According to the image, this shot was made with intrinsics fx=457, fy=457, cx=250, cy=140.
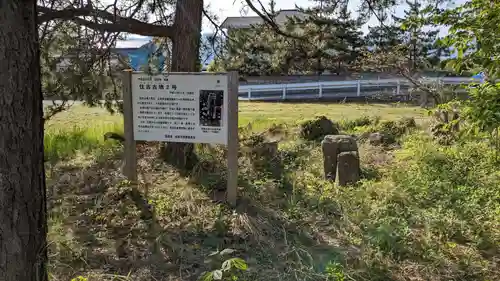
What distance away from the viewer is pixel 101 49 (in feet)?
16.6

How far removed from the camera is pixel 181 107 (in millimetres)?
4551

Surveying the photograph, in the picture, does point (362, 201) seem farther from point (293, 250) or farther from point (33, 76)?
point (33, 76)

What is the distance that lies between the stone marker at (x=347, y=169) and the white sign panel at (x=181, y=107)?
54.7 inches

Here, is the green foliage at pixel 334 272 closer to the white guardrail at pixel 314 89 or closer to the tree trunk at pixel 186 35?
the tree trunk at pixel 186 35

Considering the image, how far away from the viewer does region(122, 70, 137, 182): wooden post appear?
4.67 metres

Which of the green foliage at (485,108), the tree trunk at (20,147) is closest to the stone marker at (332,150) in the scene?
the green foliage at (485,108)

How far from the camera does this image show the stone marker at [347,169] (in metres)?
5.00

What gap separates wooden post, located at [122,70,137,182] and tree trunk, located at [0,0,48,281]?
83.8 inches

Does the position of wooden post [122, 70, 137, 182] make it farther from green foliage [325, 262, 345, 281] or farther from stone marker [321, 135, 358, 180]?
green foliage [325, 262, 345, 281]

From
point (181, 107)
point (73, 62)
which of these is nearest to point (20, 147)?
point (181, 107)

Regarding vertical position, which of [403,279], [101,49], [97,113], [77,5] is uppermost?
[77,5]

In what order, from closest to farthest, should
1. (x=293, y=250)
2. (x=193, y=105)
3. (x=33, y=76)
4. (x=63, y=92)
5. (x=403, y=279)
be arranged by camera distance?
(x=33, y=76) → (x=403, y=279) → (x=293, y=250) → (x=193, y=105) → (x=63, y=92)

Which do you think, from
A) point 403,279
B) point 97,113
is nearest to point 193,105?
point 403,279

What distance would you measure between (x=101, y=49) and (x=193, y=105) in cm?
139
